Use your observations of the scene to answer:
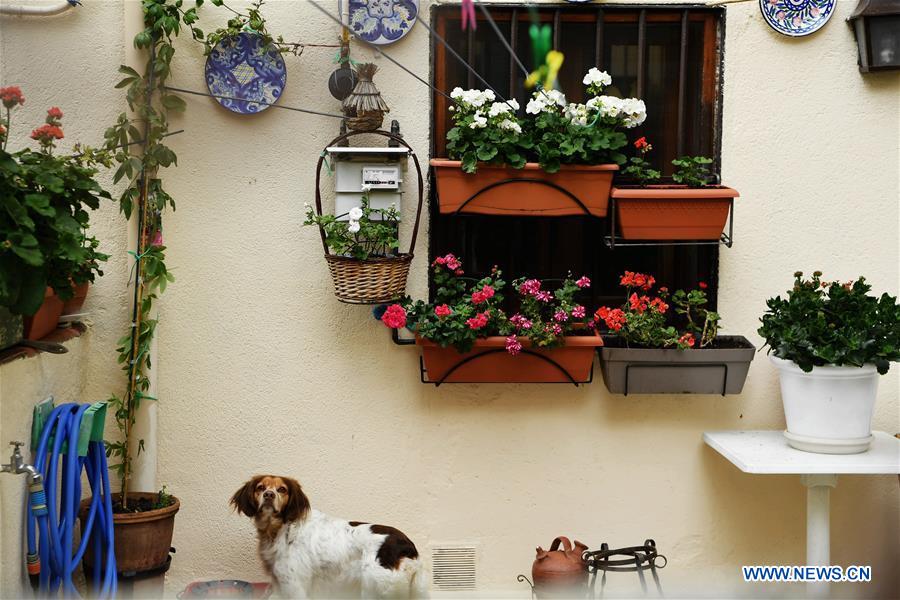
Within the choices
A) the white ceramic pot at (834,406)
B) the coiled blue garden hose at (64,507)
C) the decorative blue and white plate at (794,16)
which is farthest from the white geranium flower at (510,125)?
the coiled blue garden hose at (64,507)

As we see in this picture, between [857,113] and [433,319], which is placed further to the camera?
[857,113]

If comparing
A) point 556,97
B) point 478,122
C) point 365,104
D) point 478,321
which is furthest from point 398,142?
point 478,321

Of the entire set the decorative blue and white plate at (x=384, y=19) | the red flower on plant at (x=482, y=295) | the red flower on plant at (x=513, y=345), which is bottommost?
the red flower on plant at (x=513, y=345)

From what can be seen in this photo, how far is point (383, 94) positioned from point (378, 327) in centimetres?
83

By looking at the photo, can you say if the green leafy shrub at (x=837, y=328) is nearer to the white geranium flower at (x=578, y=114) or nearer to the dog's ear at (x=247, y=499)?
the white geranium flower at (x=578, y=114)

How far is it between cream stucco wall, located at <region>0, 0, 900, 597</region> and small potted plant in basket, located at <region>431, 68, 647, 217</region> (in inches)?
11.5

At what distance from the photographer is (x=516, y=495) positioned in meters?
3.40

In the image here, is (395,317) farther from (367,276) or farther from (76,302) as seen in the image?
(76,302)

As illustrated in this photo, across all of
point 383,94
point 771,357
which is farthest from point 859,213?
point 383,94

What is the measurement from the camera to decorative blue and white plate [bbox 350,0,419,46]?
3252 mm

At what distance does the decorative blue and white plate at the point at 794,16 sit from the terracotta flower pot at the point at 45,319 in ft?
8.41

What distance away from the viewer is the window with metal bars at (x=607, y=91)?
331 centimetres

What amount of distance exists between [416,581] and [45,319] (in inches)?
55.9

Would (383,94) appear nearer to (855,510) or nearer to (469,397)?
(469,397)
